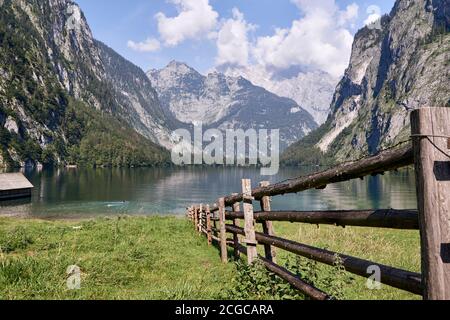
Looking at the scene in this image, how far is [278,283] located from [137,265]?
17.7ft

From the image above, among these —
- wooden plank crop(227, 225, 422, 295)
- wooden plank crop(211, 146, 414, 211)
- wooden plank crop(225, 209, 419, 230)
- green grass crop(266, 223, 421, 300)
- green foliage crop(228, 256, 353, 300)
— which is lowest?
green grass crop(266, 223, 421, 300)

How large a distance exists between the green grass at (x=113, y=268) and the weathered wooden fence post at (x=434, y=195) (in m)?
4.23

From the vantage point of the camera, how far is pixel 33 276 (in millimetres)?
8953

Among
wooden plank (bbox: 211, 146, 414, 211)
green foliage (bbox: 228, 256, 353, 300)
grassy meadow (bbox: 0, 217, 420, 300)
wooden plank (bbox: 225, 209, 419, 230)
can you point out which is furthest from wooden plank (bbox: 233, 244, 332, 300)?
wooden plank (bbox: 211, 146, 414, 211)

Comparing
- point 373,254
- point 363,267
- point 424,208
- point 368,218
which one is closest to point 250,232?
point 363,267

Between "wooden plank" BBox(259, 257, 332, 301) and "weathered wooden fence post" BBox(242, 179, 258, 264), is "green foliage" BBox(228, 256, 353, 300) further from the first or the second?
"weathered wooden fence post" BBox(242, 179, 258, 264)

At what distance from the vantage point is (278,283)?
8.40m

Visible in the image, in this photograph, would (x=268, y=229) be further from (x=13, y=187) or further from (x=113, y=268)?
(x=13, y=187)

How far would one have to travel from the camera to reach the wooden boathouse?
72375mm

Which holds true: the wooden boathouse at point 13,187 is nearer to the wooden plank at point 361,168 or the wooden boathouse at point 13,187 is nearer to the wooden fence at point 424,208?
the wooden plank at point 361,168

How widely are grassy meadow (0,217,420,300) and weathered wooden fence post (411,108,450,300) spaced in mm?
2874
